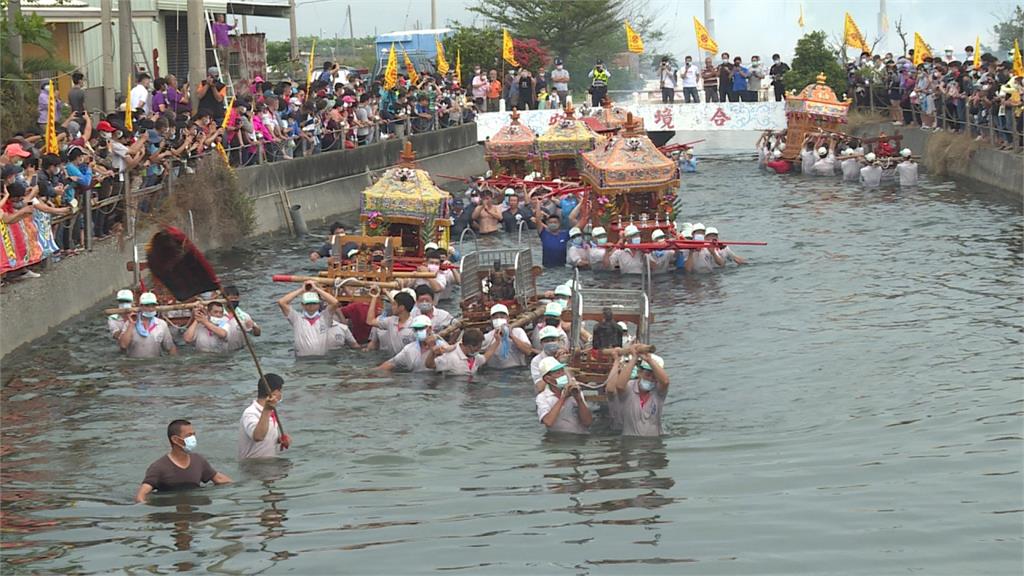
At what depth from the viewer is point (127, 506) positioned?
1405 cm

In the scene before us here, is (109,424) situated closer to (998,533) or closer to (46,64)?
(998,533)

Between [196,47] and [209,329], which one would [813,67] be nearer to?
[196,47]

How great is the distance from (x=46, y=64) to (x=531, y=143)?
11234 millimetres

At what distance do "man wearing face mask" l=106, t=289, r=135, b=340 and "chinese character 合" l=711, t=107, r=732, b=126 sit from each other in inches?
1204

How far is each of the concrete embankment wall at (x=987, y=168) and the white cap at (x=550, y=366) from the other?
65.8 feet

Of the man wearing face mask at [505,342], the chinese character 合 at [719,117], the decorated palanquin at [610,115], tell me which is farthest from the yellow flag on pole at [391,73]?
the man wearing face mask at [505,342]

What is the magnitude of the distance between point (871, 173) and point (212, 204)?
17.9m

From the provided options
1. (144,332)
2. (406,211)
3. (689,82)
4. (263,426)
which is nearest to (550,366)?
(263,426)

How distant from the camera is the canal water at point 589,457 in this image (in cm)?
1238

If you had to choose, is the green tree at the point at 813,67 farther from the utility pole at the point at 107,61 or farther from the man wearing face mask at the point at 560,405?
the man wearing face mask at the point at 560,405

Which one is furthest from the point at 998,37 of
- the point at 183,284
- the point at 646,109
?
the point at 183,284

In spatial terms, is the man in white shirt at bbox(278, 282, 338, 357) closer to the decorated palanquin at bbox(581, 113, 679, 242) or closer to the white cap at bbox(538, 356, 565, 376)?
the white cap at bbox(538, 356, 565, 376)

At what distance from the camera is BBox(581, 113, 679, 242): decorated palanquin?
2862 centimetres

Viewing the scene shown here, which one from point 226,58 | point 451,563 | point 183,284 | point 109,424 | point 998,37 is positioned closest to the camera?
point 451,563
